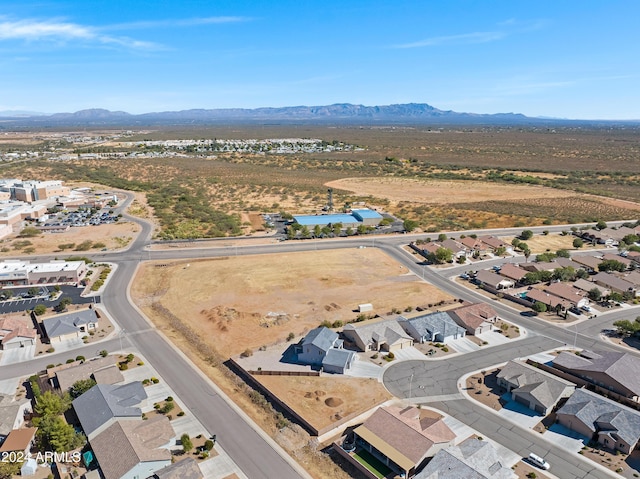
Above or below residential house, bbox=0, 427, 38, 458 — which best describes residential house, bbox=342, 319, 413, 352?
above

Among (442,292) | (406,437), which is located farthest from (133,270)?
(406,437)

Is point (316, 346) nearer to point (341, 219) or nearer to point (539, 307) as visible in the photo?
point (539, 307)

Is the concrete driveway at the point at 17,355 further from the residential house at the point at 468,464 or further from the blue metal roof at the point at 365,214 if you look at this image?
the blue metal roof at the point at 365,214

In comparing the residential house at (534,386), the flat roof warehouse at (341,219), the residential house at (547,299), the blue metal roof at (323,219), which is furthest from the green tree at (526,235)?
the residential house at (534,386)

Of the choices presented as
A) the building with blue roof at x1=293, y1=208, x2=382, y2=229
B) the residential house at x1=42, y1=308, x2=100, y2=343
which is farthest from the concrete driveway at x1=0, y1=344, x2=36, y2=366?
the building with blue roof at x1=293, y1=208, x2=382, y2=229

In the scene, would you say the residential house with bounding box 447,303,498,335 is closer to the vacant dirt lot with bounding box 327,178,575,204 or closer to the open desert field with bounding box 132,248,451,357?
the open desert field with bounding box 132,248,451,357
